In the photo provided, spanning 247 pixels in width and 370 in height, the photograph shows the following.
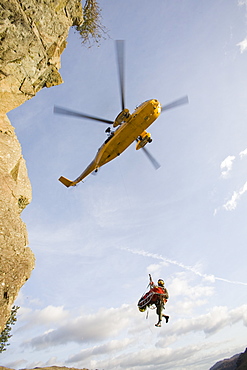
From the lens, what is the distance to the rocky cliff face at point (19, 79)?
24.5ft

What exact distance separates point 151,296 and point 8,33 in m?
13.7

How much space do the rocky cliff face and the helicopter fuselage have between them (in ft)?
18.3

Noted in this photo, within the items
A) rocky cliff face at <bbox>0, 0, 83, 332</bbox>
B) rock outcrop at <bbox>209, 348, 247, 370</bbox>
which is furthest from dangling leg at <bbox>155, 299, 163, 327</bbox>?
rock outcrop at <bbox>209, 348, 247, 370</bbox>

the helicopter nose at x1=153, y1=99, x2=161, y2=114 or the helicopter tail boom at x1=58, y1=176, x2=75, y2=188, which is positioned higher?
the helicopter tail boom at x1=58, y1=176, x2=75, y2=188

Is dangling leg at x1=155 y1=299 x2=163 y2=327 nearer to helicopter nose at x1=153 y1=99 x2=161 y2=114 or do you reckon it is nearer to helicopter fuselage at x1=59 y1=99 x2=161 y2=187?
helicopter fuselage at x1=59 y1=99 x2=161 y2=187

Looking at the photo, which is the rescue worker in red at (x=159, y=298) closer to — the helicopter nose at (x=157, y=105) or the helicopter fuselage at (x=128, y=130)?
the helicopter fuselage at (x=128, y=130)

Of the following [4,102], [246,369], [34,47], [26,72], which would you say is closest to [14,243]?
[4,102]

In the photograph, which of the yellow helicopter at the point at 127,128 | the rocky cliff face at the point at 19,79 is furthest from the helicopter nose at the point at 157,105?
the rocky cliff face at the point at 19,79

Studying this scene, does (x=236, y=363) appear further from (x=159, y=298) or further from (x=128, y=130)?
(x=128, y=130)

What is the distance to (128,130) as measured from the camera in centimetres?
1538

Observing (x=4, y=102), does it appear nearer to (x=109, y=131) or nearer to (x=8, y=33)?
(x=8, y=33)

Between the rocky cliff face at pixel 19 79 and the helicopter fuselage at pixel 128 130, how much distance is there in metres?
5.58

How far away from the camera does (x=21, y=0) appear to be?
31.9ft

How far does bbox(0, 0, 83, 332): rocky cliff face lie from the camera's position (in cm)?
747
